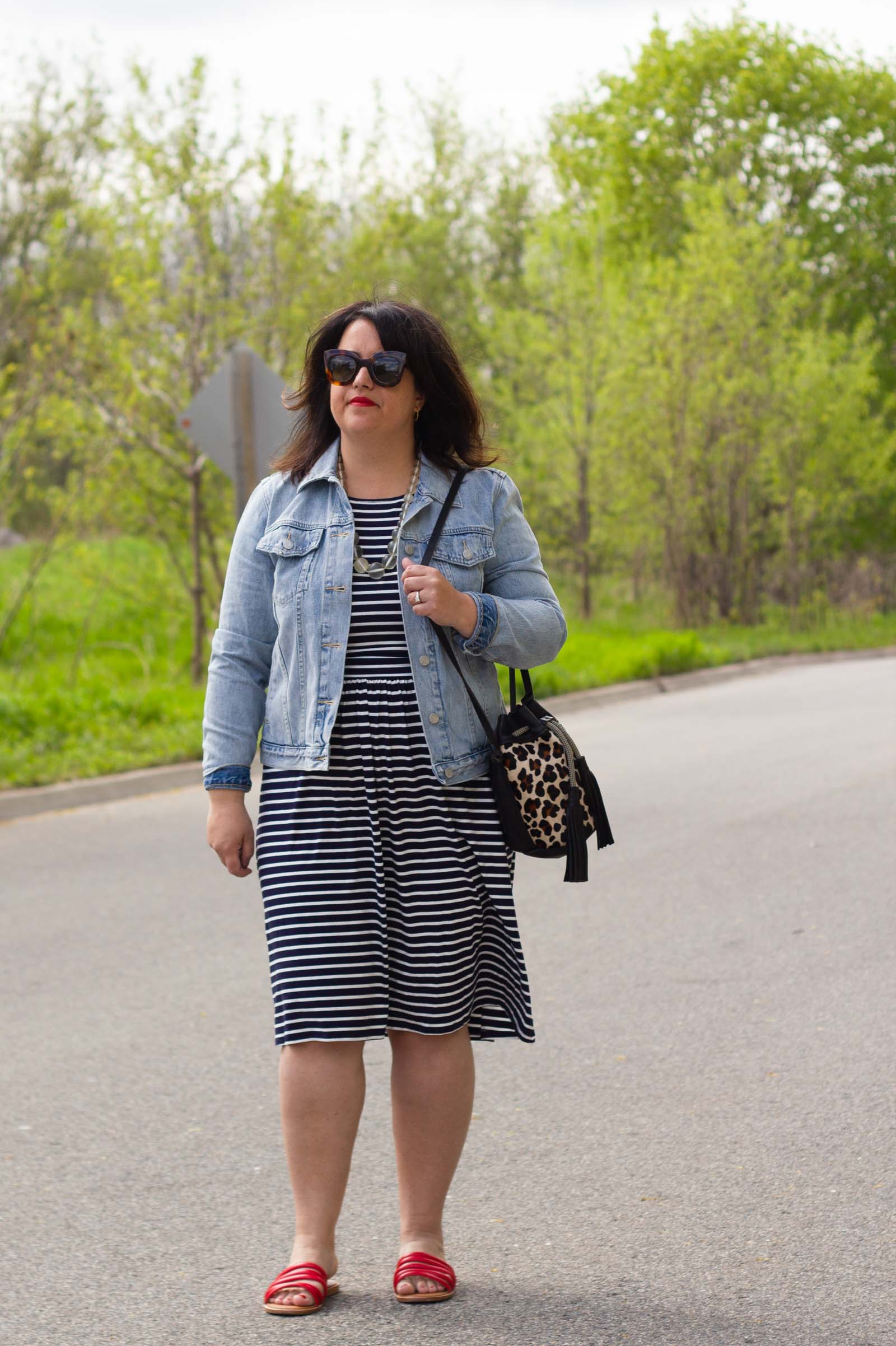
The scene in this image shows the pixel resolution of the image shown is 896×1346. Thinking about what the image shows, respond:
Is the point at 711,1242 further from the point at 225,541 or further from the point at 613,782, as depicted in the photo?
the point at 225,541

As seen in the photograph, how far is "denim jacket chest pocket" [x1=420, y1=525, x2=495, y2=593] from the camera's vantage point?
10.5 feet

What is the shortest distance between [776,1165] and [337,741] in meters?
1.60

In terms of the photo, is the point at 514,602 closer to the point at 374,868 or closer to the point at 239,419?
the point at 374,868

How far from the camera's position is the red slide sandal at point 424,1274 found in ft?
10.3

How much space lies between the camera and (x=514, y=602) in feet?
10.6

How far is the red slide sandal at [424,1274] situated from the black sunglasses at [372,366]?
1.71 m

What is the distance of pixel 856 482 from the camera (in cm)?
2867

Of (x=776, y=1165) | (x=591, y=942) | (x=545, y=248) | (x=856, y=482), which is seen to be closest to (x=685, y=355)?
(x=545, y=248)

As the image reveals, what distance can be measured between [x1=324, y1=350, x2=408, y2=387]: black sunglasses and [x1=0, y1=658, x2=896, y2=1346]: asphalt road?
179 cm

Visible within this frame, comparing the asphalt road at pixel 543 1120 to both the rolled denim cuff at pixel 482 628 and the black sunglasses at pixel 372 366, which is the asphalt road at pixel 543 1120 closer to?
the rolled denim cuff at pixel 482 628

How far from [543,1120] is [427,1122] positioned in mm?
1138

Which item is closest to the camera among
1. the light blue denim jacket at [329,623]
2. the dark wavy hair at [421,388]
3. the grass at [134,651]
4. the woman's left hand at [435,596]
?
the woman's left hand at [435,596]

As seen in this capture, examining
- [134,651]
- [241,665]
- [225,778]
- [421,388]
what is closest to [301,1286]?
[225,778]

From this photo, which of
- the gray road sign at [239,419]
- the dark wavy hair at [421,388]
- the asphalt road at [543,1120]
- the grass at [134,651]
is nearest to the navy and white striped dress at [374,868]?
the dark wavy hair at [421,388]
